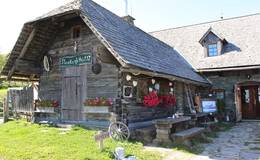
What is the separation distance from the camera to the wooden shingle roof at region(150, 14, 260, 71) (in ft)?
56.4

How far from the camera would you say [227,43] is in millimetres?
19016

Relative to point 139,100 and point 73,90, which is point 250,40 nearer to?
point 139,100

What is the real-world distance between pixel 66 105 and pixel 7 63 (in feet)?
11.4

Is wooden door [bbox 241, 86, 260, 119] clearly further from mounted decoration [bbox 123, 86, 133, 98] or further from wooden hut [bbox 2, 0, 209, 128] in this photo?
mounted decoration [bbox 123, 86, 133, 98]

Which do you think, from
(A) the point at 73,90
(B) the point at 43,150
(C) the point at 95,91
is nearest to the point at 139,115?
(C) the point at 95,91

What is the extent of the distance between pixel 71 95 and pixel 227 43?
11846mm

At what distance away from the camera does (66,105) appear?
11.9 meters

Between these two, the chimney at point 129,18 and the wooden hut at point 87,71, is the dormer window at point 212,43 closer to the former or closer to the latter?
the chimney at point 129,18

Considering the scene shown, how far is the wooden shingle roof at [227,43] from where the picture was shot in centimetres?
1719

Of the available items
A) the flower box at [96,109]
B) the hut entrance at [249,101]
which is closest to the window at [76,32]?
the flower box at [96,109]

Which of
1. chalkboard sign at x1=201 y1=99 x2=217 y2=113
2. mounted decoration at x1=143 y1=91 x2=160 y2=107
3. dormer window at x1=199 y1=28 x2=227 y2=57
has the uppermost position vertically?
dormer window at x1=199 y1=28 x2=227 y2=57

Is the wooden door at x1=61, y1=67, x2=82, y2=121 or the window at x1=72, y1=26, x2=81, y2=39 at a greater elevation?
the window at x1=72, y1=26, x2=81, y2=39

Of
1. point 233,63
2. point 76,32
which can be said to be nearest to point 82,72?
point 76,32

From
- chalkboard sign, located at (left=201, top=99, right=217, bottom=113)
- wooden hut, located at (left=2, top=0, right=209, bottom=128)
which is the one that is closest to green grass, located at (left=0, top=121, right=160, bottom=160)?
wooden hut, located at (left=2, top=0, right=209, bottom=128)
